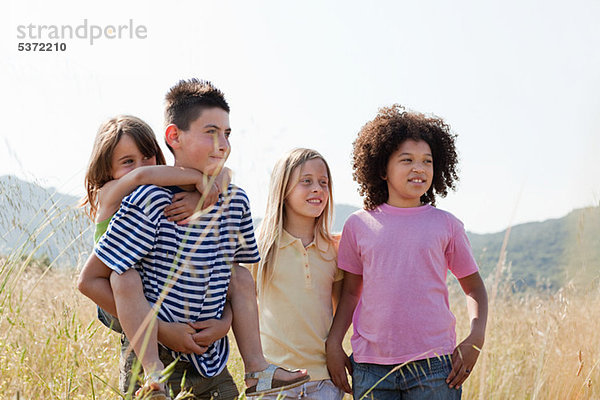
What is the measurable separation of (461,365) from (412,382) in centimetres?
22

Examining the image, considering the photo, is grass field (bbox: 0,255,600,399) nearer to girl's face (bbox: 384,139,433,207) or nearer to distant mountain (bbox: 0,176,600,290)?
distant mountain (bbox: 0,176,600,290)

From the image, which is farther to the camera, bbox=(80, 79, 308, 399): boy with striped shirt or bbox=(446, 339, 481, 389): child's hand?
bbox=(446, 339, 481, 389): child's hand

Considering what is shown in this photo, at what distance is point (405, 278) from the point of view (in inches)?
107

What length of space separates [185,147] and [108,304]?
0.64 metres

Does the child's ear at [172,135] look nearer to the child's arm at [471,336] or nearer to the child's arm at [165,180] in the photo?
the child's arm at [165,180]

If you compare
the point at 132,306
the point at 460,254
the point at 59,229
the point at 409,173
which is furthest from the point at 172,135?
the point at 460,254

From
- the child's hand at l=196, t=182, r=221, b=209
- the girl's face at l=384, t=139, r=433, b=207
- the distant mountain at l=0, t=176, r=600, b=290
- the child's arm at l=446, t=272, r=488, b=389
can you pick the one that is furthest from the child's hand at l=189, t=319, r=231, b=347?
the girl's face at l=384, t=139, r=433, b=207

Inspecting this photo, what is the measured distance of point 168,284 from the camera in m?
2.02

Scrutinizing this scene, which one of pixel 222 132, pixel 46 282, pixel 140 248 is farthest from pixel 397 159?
pixel 46 282

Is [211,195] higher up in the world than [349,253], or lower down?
higher up

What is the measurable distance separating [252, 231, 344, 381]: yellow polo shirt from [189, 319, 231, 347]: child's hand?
27.7 inches

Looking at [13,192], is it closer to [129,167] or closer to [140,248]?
[129,167]

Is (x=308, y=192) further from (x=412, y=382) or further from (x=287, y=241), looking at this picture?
(x=412, y=382)

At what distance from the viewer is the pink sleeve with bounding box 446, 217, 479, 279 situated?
2814 millimetres
